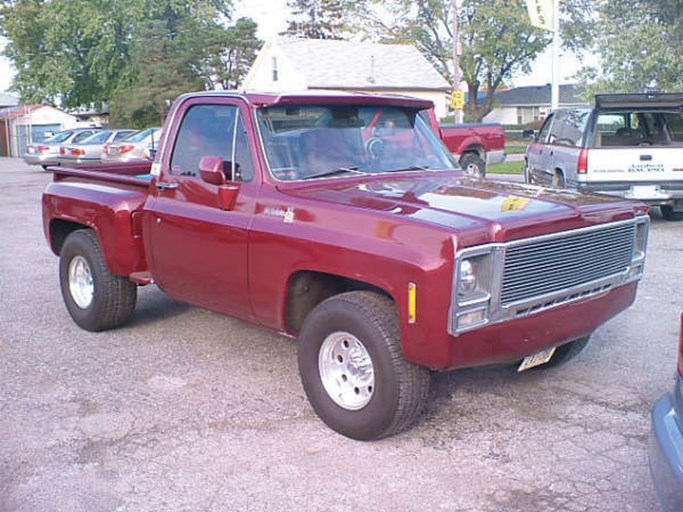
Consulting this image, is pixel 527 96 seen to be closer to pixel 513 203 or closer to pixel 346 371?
pixel 513 203

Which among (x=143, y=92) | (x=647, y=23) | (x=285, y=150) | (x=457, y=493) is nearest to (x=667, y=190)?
(x=285, y=150)

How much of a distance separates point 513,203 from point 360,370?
129 centimetres

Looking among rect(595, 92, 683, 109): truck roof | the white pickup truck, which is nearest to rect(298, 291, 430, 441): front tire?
the white pickup truck

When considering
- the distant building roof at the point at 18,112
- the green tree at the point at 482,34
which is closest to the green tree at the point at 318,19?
the green tree at the point at 482,34

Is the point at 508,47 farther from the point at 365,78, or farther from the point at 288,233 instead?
the point at 288,233

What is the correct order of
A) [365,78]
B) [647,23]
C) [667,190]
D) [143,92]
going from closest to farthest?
[667,190], [647,23], [365,78], [143,92]

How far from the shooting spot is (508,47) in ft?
175

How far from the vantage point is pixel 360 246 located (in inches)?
169

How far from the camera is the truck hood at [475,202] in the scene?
4156mm

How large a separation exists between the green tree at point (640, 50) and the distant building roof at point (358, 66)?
65.8 feet

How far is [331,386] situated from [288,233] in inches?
36.6

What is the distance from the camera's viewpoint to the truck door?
5.16 metres

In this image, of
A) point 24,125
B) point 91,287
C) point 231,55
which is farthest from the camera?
point 231,55

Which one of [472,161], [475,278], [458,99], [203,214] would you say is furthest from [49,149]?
[475,278]
